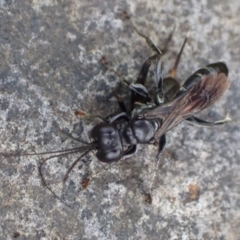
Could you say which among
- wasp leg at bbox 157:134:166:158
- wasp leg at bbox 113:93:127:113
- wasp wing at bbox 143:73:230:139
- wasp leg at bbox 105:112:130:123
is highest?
wasp leg at bbox 113:93:127:113

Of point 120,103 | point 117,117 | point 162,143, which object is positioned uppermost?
point 120,103

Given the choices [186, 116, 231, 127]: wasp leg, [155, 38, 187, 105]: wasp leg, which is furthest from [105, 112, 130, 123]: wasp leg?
[186, 116, 231, 127]: wasp leg

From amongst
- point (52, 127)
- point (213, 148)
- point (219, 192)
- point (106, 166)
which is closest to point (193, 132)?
point (213, 148)

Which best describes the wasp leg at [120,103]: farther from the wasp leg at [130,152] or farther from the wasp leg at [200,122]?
the wasp leg at [200,122]

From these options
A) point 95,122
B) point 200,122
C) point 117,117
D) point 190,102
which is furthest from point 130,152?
point 200,122

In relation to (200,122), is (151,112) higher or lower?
higher

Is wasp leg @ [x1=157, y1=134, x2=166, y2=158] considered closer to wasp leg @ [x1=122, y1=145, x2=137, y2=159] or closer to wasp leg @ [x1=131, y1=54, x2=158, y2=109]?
wasp leg @ [x1=122, y1=145, x2=137, y2=159]

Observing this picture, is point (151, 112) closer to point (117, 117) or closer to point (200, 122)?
point (117, 117)
